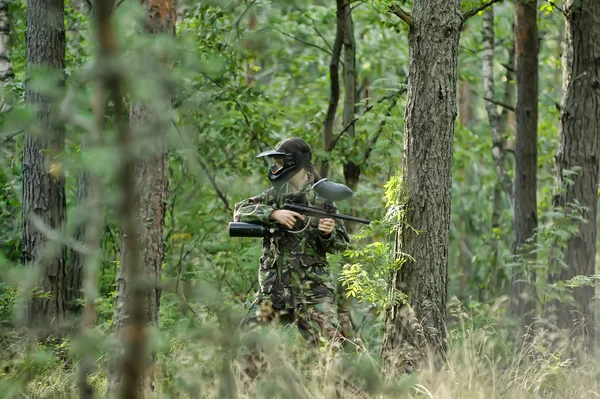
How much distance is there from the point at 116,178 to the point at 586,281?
5.71 meters

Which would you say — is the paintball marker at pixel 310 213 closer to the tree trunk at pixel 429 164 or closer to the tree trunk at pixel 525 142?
the tree trunk at pixel 429 164

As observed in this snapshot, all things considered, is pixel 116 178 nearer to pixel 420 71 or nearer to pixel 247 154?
pixel 420 71

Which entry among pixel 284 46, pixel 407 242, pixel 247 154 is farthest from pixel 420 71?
pixel 284 46

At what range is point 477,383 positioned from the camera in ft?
14.4

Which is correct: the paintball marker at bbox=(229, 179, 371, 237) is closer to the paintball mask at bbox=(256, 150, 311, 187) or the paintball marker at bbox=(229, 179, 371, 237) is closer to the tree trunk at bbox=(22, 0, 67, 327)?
the paintball mask at bbox=(256, 150, 311, 187)

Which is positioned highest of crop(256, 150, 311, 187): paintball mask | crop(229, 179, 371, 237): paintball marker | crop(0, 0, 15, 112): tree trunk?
crop(0, 0, 15, 112): tree trunk

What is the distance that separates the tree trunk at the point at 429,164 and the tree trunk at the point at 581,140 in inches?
120

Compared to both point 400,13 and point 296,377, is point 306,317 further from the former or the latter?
point 400,13

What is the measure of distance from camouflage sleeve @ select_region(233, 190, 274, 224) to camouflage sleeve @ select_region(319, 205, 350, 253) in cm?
46

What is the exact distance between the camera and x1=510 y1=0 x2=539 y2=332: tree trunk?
9219 millimetres

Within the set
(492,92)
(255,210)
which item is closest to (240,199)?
(255,210)

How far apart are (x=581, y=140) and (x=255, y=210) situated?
3.94 metres

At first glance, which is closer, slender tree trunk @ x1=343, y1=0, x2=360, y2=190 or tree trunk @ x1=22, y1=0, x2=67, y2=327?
tree trunk @ x1=22, y1=0, x2=67, y2=327

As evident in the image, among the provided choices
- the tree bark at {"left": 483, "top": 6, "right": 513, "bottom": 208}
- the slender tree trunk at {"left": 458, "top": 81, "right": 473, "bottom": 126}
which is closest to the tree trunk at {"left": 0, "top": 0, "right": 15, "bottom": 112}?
the tree bark at {"left": 483, "top": 6, "right": 513, "bottom": 208}
